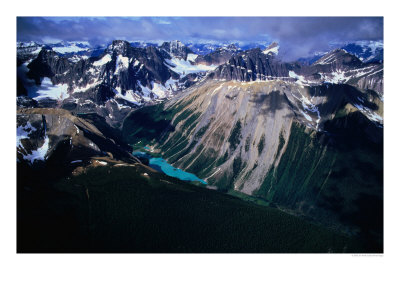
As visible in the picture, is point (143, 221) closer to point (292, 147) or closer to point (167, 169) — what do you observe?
point (167, 169)

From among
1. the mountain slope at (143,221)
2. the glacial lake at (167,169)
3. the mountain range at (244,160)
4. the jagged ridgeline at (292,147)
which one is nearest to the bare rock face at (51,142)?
the mountain range at (244,160)

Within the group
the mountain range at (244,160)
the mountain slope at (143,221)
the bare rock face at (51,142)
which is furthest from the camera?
the bare rock face at (51,142)

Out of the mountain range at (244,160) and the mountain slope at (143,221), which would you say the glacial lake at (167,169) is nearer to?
the mountain range at (244,160)

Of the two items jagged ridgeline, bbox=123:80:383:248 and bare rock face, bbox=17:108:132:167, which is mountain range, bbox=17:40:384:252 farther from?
jagged ridgeline, bbox=123:80:383:248

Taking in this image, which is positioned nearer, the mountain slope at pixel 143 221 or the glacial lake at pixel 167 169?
the mountain slope at pixel 143 221

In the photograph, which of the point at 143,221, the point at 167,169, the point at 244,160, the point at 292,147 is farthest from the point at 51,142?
the point at 292,147

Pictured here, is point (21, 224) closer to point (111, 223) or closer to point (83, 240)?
point (83, 240)

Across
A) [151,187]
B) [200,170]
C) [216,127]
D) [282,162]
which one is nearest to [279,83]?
[216,127]

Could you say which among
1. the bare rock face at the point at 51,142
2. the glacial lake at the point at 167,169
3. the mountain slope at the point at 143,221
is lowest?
the mountain slope at the point at 143,221
